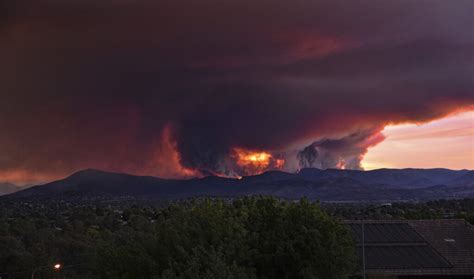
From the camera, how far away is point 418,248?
49.5 m

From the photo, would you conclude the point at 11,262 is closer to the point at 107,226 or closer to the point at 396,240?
the point at 107,226

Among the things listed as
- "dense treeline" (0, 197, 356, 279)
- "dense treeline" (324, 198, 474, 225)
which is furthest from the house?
"dense treeline" (0, 197, 356, 279)

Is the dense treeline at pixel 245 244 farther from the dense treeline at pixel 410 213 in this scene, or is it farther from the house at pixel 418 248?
the dense treeline at pixel 410 213

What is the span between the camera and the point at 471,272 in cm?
4600

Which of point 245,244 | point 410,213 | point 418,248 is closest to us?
point 245,244

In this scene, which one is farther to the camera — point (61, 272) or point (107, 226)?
point (107, 226)

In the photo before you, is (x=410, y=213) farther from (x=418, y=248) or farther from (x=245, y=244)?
(x=245, y=244)

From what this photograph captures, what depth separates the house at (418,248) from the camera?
46000 mm

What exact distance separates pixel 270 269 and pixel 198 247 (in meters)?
5.24

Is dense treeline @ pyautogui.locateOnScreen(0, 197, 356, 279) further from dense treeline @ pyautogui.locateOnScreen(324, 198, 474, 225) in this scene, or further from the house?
dense treeline @ pyautogui.locateOnScreen(324, 198, 474, 225)

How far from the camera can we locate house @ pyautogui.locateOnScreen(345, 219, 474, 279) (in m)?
46.0

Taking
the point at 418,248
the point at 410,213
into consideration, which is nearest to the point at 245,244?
the point at 418,248

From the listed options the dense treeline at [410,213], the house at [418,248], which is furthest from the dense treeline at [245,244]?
the dense treeline at [410,213]

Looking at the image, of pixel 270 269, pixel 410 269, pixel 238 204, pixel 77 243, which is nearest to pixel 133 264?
pixel 270 269
